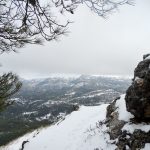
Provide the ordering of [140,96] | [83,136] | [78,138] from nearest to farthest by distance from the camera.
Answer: [140,96] → [83,136] → [78,138]

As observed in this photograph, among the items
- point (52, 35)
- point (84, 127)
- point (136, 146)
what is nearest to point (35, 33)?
point (52, 35)

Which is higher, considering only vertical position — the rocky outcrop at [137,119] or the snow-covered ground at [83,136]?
the rocky outcrop at [137,119]

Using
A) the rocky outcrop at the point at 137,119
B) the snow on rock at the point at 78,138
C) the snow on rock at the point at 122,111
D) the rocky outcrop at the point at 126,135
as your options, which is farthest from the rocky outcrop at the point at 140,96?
the snow on rock at the point at 78,138

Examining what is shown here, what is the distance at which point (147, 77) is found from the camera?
48.7ft

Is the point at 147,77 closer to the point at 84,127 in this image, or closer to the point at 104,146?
the point at 104,146

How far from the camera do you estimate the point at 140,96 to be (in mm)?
14797

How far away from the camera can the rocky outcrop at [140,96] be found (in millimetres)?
14594

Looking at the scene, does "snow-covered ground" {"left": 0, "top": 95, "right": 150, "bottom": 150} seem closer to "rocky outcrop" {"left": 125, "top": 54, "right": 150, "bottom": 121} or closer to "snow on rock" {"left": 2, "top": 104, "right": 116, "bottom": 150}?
"snow on rock" {"left": 2, "top": 104, "right": 116, "bottom": 150}

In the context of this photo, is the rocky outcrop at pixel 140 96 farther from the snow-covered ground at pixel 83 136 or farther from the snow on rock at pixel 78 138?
the snow on rock at pixel 78 138

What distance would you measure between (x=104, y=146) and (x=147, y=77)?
377 cm

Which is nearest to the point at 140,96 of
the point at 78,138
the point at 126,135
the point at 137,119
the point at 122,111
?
the point at 137,119

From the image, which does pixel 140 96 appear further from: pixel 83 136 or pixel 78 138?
pixel 78 138

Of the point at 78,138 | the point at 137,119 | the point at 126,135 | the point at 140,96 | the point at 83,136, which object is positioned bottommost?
the point at 78,138

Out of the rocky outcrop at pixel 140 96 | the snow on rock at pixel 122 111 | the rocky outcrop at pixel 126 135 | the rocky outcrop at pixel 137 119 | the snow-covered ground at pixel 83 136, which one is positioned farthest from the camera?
the snow on rock at pixel 122 111
